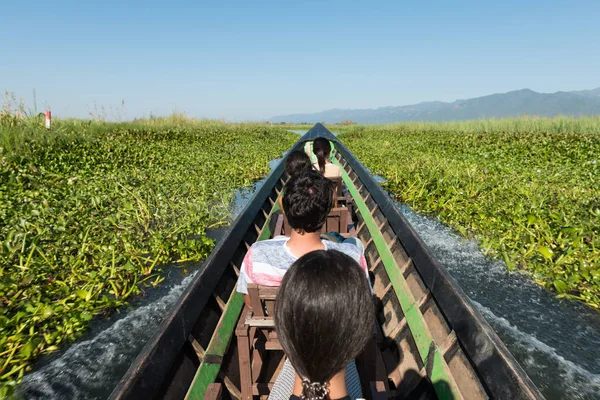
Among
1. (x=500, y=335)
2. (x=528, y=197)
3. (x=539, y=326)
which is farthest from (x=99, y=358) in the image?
(x=528, y=197)

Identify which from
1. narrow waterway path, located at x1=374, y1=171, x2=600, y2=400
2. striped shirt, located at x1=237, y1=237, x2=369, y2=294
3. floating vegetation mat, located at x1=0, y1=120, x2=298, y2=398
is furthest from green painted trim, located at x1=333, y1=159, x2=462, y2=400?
floating vegetation mat, located at x1=0, y1=120, x2=298, y2=398

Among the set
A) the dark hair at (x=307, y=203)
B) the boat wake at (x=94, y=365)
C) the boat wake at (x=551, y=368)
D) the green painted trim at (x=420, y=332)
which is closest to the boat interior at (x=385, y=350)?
the green painted trim at (x=420, y=332)

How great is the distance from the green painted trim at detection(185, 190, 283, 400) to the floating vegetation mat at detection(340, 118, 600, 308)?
407 centimetres

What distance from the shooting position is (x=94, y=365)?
3.52 metres

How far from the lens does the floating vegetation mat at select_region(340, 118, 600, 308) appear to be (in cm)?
485

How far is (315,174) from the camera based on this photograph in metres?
2.13

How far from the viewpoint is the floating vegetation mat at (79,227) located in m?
3.68

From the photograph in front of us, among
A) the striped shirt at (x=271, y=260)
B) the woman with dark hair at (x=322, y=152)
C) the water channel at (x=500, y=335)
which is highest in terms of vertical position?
the woman with dark hair at (x=322, y=152)

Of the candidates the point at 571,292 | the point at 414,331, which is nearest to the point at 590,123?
the point at 571,292

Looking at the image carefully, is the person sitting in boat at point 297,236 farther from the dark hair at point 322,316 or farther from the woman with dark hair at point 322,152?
the woman with dark hair at point 322,152

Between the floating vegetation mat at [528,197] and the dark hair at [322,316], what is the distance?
454 centimetres

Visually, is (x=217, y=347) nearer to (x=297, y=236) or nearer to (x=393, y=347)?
(x=297, y=236)

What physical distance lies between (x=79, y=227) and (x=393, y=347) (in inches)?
195

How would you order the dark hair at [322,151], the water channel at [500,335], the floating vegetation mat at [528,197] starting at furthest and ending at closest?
the dark hair at [322,151], the floating vegetation mat at [528,197], the water channel at [500,335]
